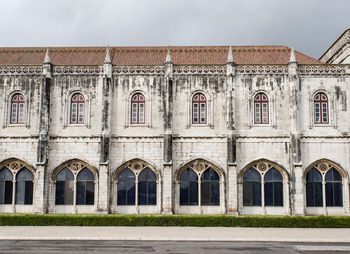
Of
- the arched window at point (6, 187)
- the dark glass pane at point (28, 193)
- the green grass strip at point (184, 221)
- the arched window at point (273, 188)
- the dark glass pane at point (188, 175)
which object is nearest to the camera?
the green grass strip at point (184, 221)

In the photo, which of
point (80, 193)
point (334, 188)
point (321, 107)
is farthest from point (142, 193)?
point (321, 107)

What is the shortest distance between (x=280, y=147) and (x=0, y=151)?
790 inches

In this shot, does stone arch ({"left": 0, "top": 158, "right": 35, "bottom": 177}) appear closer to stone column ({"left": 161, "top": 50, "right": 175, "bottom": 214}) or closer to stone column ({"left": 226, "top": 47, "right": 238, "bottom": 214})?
stone column ({"left": 161, "top": 50, "right": 175, "bottom": 214})

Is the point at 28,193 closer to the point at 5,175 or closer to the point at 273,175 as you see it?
the point at 5,175

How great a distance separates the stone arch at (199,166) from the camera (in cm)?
2956

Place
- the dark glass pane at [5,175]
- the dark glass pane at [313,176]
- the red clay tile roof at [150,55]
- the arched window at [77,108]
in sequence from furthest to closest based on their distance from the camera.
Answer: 1. the red clay tile roof at [150,55]
2. the arched window at [77,108]
3. the dark glass pane at [5,175]
4. the dark glass pane at [313,176]

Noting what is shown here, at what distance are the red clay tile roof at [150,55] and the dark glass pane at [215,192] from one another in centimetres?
983

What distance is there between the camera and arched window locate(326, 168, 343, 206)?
96.6 ft

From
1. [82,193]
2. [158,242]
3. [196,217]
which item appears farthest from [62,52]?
[158,242]

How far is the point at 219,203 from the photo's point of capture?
29531mm

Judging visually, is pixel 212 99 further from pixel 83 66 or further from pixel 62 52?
pixel 62 52

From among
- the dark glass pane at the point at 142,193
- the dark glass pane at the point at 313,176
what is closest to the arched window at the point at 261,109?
the dark glass pane at the point at 313,176

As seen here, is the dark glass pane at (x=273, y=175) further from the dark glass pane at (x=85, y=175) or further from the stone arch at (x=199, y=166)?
the dark glass pane at (x=85, y=175)

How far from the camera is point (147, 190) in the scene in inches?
1175
